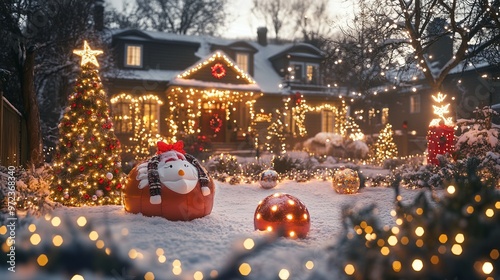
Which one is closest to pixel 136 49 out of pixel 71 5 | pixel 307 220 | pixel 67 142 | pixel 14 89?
pixel 71 5

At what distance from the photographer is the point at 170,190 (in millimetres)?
6711

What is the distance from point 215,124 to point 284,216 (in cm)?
1928

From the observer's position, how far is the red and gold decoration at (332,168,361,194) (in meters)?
10.4

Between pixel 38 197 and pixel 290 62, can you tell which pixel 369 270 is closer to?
pixel 38 197

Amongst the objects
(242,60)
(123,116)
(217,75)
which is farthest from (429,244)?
(242,60)

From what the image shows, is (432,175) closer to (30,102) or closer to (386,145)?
(386,145)

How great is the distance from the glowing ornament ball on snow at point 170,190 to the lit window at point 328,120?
22.3 m

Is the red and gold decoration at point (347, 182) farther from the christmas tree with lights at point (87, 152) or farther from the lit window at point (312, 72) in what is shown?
the lit window at point (312, 72)

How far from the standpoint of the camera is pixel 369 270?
121 inches

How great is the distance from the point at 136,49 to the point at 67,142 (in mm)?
17107

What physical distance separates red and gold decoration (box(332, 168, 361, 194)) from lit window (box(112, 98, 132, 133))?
15.6 m

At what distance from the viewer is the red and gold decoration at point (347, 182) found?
10.4 metres

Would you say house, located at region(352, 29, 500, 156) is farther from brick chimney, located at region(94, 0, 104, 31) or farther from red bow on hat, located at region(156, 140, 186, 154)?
red bow on hat, located at region(156, 140, 186, 154)

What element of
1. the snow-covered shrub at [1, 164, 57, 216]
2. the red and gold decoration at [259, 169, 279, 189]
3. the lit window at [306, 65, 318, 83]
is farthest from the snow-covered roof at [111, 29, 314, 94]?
the snow-covered shrub at [1, 164, 57, 216]
